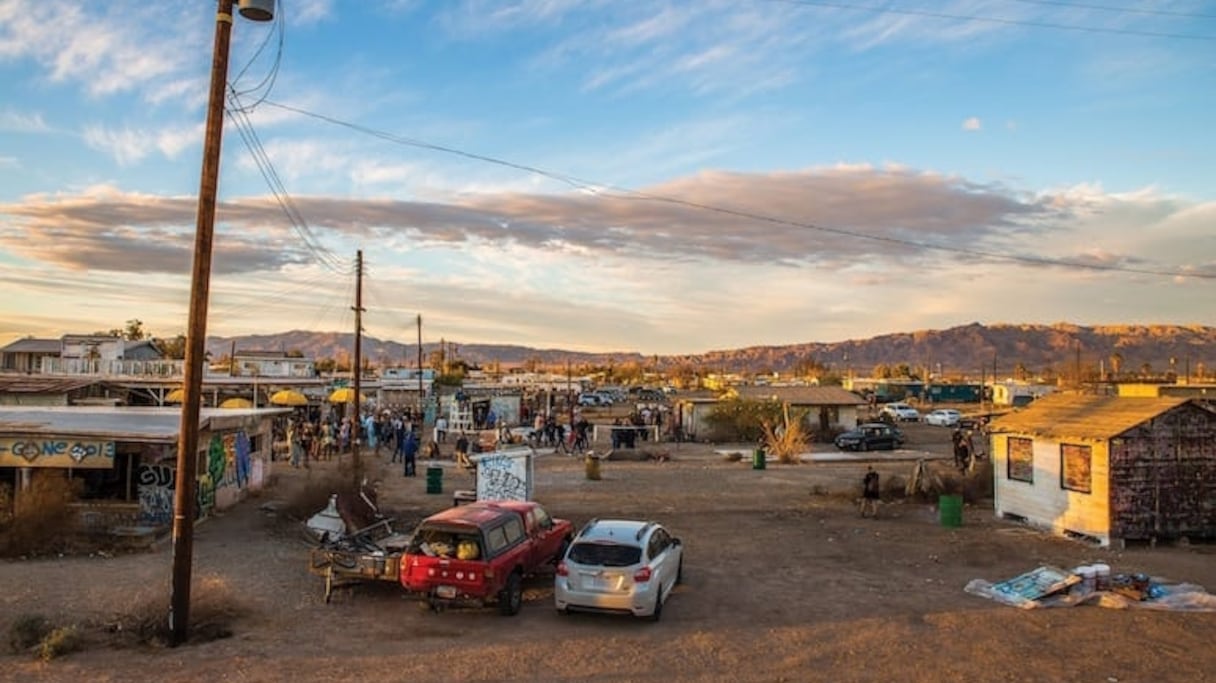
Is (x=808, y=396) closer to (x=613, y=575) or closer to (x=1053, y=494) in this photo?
(x=1053, y=494)

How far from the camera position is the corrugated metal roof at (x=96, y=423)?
1939 centimetres

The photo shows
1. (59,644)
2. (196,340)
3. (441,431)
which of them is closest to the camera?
(59,644)

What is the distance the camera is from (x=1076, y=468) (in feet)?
68.5

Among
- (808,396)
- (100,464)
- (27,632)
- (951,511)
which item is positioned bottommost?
(27,632)

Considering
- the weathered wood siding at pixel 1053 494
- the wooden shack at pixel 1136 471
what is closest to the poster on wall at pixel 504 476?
the weathered wood siding at pixel 1053 494

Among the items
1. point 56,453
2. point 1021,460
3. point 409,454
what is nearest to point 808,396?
point 409,454

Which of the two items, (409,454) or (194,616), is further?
(409,454)

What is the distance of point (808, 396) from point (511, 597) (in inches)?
1753

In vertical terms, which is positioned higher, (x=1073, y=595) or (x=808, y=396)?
(x=808, y=396)

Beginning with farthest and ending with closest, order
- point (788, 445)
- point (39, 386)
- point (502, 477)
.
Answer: point (788, 445) → point (39, 386) → point (502, 477)

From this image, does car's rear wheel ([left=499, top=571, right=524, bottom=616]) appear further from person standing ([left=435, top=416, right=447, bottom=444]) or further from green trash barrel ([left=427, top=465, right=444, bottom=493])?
person standing ([left=435, top=416, right=447, bottom=444])

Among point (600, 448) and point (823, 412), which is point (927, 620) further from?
point (823, 412)

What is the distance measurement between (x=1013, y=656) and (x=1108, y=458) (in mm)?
10018

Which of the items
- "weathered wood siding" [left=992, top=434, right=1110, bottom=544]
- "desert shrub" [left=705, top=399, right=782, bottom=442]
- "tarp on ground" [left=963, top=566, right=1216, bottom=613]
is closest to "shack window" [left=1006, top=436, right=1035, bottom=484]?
"weathered wood siding" [left=992, top=434, right=1110, bottom=544]
